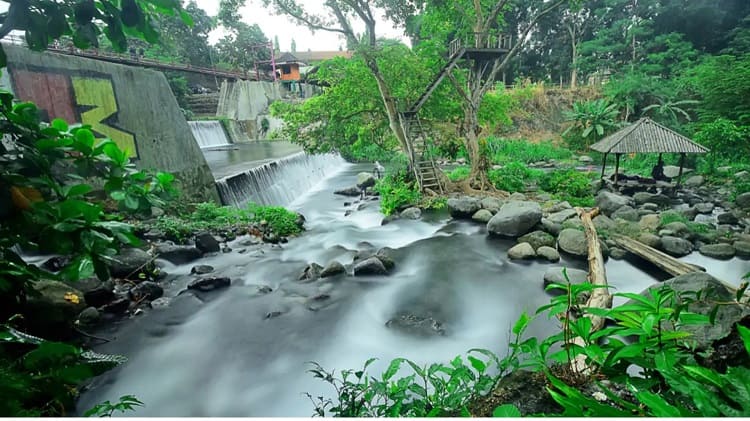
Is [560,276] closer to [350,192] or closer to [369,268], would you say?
[369,268]

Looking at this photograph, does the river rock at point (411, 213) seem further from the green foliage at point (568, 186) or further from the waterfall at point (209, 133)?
the waterfall at point (209, 133)

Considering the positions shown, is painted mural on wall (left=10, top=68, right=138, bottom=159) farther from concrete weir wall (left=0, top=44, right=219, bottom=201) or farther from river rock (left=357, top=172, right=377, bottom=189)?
river rock (left=357, top=172, right=377, bottom=189)

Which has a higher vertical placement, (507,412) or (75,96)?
(75,96)

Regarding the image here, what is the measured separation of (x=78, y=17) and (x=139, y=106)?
563 cm

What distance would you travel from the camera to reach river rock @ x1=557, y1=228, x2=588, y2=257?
4441 millimetres

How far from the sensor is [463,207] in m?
6.50

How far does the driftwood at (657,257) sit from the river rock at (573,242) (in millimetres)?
521

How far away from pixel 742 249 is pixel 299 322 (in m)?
5.36

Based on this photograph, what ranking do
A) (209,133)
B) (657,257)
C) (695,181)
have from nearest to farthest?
1. (657,257)
2. (695,181)
3. (209,133)

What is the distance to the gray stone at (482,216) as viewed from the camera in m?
6.12

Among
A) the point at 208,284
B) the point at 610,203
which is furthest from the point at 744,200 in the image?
the point at 208,284

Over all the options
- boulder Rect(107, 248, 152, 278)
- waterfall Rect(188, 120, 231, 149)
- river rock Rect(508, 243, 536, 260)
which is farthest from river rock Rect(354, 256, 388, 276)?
waterfall Rect(188, 120, 231, 149)

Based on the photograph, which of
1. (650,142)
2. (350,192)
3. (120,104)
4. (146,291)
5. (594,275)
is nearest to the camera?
(146,291)

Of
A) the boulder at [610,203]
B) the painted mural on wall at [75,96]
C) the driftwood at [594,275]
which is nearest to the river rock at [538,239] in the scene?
the driftwood at [594,275]
